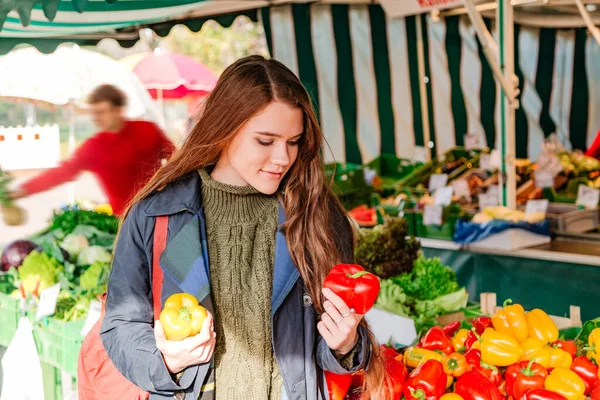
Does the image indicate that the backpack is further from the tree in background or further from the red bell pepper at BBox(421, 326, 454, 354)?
the tree in background

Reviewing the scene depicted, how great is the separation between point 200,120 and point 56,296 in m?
2.11

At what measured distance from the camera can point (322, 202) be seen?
2004mm

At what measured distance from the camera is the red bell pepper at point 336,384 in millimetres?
1977

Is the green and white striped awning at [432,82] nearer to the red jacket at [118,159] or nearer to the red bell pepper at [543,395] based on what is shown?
the red jacket at [118,159]

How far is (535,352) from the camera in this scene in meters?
2.64

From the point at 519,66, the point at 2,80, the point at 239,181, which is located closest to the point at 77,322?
the point at 2,80

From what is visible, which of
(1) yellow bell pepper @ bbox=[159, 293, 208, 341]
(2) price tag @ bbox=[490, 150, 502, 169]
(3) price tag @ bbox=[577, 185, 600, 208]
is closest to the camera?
(1) yellow bell pepper @ bbox=[159, 293, 208, 341]

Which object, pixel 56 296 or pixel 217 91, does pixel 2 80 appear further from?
pixel 217 91

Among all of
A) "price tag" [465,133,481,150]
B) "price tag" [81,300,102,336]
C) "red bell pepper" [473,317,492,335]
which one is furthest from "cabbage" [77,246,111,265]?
"price tag" [465,133,481,150]

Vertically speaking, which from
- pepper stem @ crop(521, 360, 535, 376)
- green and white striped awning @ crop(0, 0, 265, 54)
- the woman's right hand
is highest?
green and white striped awning @ crop(0, 0, 265, 54)

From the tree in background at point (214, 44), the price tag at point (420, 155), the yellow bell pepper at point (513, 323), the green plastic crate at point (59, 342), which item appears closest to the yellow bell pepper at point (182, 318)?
the yellow bell pepper at point (513, 323)

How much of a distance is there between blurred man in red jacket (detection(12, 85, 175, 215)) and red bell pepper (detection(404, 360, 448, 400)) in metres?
2.29

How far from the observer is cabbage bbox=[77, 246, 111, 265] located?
4.30 metres

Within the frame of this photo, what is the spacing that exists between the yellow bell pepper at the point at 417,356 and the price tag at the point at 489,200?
3.70m
